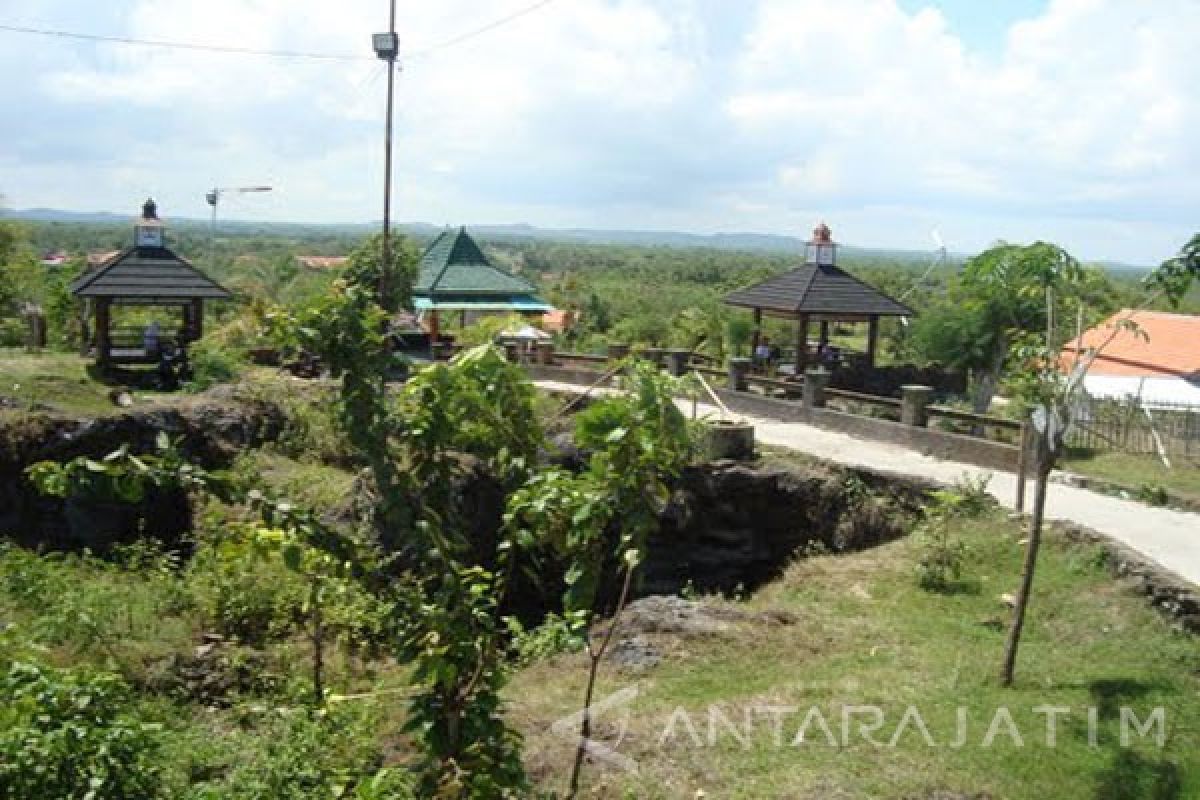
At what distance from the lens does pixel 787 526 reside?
15789 mm

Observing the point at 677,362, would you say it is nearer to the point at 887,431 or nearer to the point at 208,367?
the point at 887,431

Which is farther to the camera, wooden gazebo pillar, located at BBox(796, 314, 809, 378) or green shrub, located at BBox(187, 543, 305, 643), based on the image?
wooden gazebo pillar, located at BBox(796, 314, 809, 378)

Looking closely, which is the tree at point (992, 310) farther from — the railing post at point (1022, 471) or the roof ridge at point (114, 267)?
the roof ridge at point (114, 267)

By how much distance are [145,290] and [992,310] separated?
16.9 metres

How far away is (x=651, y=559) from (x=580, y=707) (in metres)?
7.66

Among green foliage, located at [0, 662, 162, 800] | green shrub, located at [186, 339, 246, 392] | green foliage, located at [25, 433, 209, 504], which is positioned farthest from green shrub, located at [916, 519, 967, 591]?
green shrub, located at [186, 339, 246, 392]

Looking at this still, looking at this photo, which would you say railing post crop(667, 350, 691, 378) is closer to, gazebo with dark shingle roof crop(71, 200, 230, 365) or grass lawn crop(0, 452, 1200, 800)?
gazebo with dark shingle roof crop(71, 200, 230, 365)

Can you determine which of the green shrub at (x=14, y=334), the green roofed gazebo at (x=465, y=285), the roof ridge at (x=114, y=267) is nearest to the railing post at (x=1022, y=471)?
the roof ridge at (x=114, y=267)

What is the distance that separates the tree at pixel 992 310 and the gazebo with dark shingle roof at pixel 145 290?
13262mm

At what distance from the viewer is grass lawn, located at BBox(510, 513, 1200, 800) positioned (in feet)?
23.6

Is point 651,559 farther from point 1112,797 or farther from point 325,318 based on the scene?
point 325,318

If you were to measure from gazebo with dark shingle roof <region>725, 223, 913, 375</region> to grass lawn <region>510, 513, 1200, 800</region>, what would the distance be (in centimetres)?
1104

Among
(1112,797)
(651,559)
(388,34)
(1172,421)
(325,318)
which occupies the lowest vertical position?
(651,559)

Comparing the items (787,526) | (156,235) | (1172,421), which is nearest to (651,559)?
(787,526)
